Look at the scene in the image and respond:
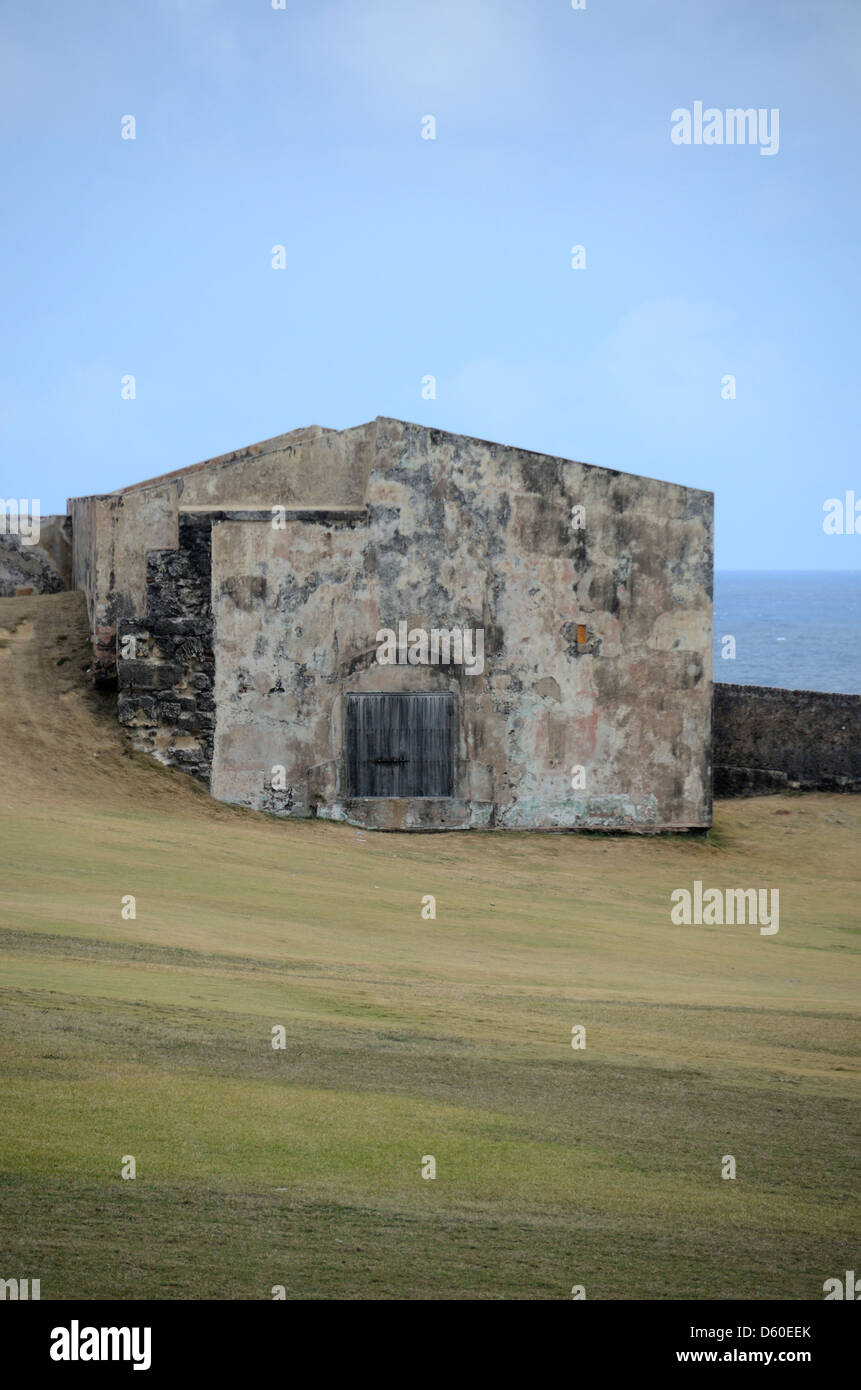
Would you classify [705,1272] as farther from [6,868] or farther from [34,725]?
[34,725]

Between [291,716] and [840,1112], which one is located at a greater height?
[291,716]

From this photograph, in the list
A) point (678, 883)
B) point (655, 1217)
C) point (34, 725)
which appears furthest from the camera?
point (34, 725)

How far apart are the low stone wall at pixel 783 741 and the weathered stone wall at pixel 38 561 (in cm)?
1693

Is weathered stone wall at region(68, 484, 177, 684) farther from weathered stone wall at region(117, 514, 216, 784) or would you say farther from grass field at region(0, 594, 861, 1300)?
grass field at region(0, 594, 861, 1300)

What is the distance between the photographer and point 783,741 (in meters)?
31.5

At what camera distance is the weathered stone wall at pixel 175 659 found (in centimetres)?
2409

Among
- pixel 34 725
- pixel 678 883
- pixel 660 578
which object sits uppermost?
pixel 660 578

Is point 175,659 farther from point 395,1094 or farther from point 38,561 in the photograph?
point 38,561

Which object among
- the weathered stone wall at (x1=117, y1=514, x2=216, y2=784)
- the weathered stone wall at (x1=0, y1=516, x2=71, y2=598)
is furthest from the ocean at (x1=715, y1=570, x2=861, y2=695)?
the weathered stone wall at (x1=117, y1=514, x2=216, y2=784)

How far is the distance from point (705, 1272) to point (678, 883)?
16210 millimetres

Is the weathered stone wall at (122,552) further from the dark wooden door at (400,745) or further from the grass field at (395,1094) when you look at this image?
the grass field at (395,1094)
